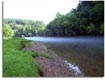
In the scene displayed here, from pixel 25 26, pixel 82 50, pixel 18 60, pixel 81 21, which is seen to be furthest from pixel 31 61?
pixel 81 21

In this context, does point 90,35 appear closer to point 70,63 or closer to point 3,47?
point 70,63

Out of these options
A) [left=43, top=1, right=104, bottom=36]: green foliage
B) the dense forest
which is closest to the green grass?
the dense forest

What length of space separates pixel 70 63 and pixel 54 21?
43cm

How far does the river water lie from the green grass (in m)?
0.15

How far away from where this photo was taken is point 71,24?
2.65 m

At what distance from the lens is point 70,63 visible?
103 inches

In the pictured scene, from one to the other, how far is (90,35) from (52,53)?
399mm

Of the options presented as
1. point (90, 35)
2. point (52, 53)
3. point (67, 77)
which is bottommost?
point (67, 77)

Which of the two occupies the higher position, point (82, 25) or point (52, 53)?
point (82, 25)

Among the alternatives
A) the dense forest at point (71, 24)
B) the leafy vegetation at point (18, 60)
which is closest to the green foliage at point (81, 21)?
the dense forest at point (71, 24)

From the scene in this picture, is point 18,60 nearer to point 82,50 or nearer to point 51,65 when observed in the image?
point 51,65

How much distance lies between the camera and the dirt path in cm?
257

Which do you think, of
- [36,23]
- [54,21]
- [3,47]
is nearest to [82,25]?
[54,21]

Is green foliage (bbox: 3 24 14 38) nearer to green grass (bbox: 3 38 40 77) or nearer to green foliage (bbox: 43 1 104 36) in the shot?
green grass (bbox: 3 38 40 77)
